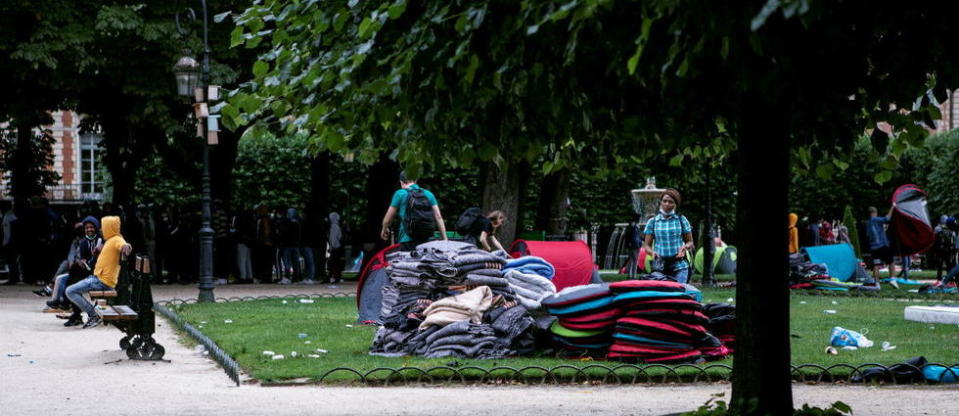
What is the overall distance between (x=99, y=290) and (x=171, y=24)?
397 inches

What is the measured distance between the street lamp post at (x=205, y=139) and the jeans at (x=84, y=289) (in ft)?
13.3

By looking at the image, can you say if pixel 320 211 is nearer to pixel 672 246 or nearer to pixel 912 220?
pixel 912 220

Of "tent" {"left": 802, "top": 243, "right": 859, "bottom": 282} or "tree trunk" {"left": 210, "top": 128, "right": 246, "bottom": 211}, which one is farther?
"tree trunk" {"left": 210, "top": 128, "right": 246, "bottom": 211}

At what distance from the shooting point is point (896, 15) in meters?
6.09

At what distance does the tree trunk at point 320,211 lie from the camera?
2820 cm

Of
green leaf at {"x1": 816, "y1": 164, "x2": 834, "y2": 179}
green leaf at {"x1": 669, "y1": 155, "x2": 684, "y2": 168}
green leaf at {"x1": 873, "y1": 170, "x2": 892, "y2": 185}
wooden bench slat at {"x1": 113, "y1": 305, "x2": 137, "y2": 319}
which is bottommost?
wooden bench slat at {"x1": 113, "y1": 305, "x2": 137, "y2": 319}

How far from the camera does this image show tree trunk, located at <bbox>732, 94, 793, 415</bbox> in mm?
6879

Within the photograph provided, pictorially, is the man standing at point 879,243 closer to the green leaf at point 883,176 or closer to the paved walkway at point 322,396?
the paved walkway at point 322,396

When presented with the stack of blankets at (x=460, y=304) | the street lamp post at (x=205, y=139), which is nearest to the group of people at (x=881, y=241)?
the street lamp post at (x=205, y=139)

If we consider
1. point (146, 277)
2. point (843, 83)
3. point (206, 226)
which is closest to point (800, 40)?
point (843, 83)

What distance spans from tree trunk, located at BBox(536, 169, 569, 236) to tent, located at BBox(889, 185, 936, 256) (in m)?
7.15

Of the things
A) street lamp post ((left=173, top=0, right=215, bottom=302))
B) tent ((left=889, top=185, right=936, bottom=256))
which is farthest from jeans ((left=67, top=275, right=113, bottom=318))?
tent ((left=889, top=185, right=936, bottom=256))

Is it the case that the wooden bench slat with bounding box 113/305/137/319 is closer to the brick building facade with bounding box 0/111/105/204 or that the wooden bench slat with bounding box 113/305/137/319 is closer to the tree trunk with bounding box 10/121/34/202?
the tree trunk with bounding box 10/121/34/202

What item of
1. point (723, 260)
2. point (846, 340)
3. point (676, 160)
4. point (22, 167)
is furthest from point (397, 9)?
point (22, 167)
